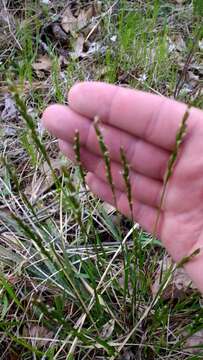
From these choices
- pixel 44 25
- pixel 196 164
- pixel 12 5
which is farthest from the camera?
pixel 12 5

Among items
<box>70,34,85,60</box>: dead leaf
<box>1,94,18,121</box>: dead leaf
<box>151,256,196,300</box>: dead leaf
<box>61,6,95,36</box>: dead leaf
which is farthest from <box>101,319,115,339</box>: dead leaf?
<box>61,6,95,36</box>: dead leaf

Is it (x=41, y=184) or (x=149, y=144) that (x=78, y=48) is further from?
(x=149, y=144)

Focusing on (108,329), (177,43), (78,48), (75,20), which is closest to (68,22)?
(75,20)

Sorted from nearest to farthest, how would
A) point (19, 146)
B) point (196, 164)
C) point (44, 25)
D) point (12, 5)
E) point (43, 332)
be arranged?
point (196, 164) → point (43, 332) → point (19, 146) → point (44, 25) → point (12, 5)

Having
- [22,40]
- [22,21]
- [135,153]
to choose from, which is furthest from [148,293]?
[22,21]

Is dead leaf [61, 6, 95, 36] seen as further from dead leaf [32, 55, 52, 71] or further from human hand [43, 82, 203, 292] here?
human hand [43, 82, 203, 292]

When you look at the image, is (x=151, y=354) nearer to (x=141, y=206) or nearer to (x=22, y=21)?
(x=141, y=206)
